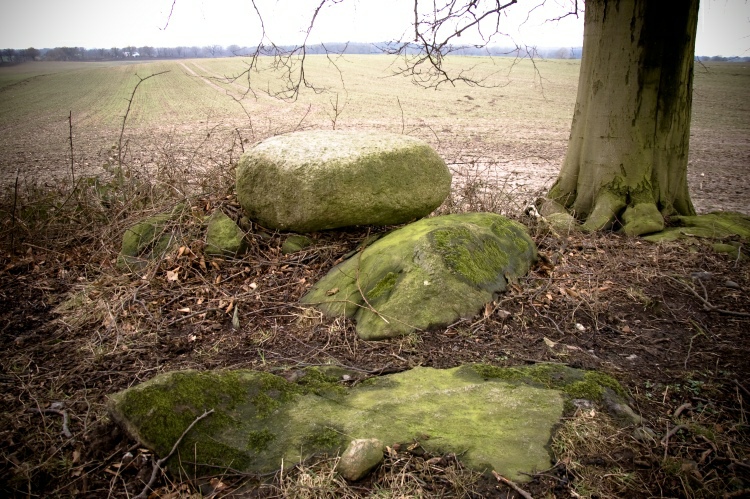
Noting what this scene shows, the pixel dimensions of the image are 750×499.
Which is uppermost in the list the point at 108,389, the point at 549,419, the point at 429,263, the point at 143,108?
the point at 143,108

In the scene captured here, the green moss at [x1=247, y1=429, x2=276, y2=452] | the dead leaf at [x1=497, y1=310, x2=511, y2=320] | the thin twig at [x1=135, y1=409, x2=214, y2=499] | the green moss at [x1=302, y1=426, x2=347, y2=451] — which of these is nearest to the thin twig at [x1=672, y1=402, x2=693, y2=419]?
the dead leaf at [x1=497, y1=310, x2=511, y2=320]

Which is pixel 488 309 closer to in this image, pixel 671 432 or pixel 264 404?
pixel 671 432

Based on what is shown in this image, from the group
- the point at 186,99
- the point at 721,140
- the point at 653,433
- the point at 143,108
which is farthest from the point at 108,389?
the point at 186,99

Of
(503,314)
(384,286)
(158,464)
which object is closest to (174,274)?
(384,286)

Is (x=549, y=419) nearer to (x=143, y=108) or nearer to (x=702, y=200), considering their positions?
(x=702, y=200)

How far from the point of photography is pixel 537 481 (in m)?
2.12

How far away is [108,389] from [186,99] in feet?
85.7

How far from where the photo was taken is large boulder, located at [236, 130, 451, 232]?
4.43 m

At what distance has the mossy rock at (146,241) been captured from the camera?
4871mm

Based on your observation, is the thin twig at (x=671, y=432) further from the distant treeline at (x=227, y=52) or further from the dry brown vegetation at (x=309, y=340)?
the distant treeline at (x=227, y=52)

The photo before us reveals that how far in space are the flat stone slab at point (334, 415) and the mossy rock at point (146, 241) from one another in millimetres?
2686

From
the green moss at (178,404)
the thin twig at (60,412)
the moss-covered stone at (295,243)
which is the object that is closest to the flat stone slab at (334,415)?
the green moss at (178,404)

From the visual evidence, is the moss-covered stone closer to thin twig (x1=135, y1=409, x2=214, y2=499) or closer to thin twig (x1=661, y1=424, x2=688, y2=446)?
thin twig (x1=135, y1=409, x2=214, y2=499)

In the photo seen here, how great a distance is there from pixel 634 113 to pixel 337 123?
506 inches
